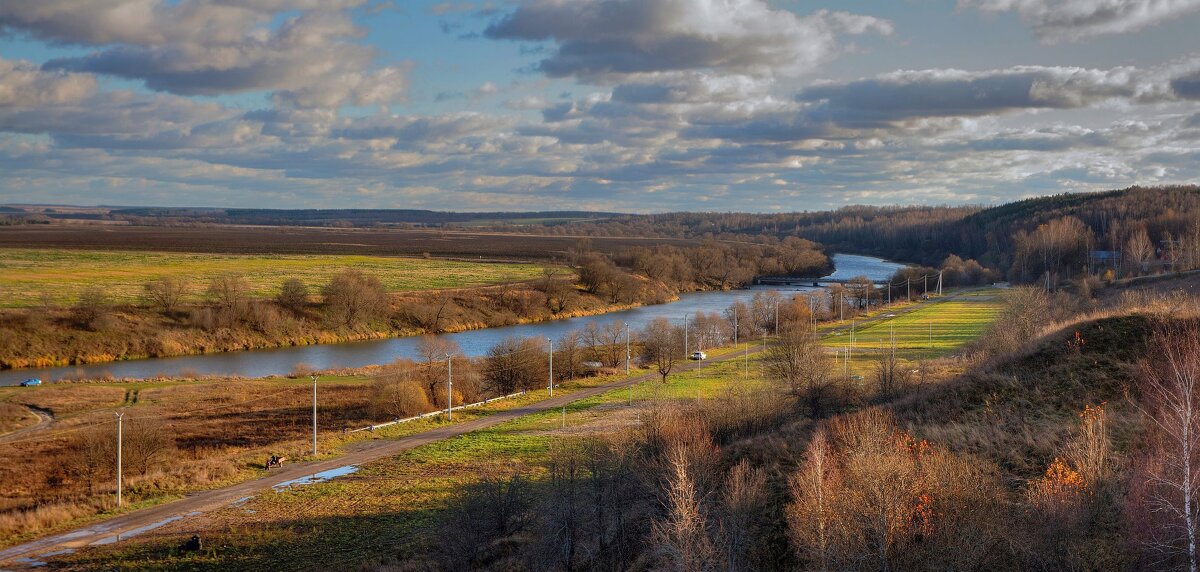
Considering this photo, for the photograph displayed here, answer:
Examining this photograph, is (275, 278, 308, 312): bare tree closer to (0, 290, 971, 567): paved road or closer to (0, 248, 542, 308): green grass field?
(0, 248, 542, 308): green grass field

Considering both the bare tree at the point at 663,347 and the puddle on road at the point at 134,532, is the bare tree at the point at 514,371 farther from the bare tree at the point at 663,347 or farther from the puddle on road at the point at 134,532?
the puddle on road at the point at 134,532

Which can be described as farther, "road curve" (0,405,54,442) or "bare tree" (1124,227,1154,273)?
"bare tree" (1124,227,1154,273)

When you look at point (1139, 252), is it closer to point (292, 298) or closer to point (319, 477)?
point (292, 298)

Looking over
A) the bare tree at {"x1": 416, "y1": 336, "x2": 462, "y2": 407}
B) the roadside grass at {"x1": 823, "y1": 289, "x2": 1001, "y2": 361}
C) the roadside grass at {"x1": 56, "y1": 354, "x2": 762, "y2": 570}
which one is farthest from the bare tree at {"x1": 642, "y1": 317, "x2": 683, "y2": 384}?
the roadside grass at {"x1": 56, "y1": 354, "x2": 762, "y2": 570}

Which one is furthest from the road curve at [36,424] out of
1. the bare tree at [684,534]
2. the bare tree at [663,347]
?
the bare tree at [684,534]

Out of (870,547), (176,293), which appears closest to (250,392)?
(176,293)

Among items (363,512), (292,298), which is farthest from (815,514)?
(292,298)
